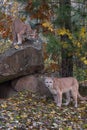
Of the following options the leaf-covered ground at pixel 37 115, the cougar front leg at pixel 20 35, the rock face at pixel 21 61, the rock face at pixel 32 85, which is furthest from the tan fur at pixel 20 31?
the leaf-covered ground at pixel 37 115

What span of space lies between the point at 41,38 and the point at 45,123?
436cm

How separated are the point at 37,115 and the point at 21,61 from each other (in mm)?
2145

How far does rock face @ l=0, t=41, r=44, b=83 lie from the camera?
10.7 m

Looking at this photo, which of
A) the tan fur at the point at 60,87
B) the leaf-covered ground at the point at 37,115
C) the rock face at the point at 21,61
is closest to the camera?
the leaf-covered ground at the point at 37,115

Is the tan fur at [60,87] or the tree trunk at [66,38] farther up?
the tree trunk at [66,38]

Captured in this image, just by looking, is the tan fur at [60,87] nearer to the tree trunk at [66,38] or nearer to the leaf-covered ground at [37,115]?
the leaf-covered ground at [37,115]

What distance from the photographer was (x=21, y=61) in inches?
432

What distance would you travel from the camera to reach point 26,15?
1248cm

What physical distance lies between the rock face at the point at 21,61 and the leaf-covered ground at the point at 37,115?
0.68 metres

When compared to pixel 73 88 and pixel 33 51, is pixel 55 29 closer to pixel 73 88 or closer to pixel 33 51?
pixel 33 51

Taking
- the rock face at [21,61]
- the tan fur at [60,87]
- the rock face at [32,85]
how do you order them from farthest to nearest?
the rock face at [32,85] → the rock face at [21,61] → the tan fur at [60,87]

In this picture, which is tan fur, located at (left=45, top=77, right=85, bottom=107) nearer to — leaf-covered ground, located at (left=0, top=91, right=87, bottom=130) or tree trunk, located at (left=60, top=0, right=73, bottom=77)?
leaf-covered ground, located at (left=0, top=91, right=87, bottom=130)

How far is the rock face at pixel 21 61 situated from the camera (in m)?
10.7

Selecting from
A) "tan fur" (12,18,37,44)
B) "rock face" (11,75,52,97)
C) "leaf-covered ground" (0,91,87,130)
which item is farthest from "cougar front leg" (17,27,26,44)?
"leaf-covered ground" (0,91,87,130)
